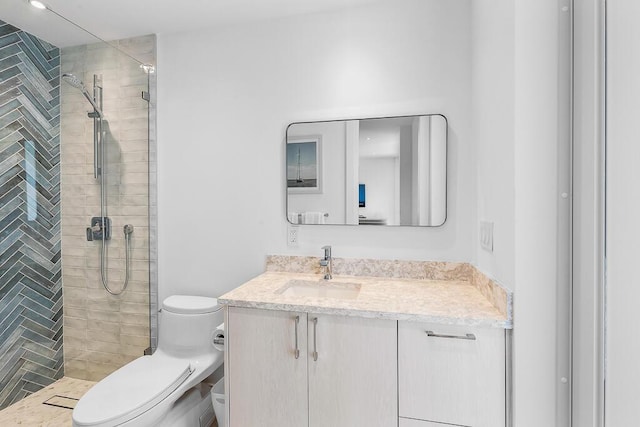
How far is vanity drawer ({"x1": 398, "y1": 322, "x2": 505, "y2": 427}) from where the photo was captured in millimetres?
1163

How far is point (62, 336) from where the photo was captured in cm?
195

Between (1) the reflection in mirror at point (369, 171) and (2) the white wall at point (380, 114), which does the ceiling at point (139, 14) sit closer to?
(2) the white wall at point (380, 114)

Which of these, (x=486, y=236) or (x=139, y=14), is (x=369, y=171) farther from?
(x=139, y=14)

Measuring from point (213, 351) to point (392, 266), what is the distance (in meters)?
1.10

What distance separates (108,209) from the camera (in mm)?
1969

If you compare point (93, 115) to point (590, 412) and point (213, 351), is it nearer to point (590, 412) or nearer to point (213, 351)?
point (213, 351)

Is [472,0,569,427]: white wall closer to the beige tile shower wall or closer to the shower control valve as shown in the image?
the beige tile shower wall

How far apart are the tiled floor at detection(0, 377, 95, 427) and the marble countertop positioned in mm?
1350

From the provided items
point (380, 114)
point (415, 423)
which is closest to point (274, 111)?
point (380, 114)

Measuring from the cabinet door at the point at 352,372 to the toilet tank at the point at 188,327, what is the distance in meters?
0.77

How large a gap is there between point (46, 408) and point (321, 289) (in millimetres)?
1716

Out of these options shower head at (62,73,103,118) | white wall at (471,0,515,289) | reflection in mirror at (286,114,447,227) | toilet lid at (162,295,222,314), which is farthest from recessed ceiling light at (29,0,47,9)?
white wall at (471,0,515,289)

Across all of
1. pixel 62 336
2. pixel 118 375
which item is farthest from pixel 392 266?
pixel 62 336
